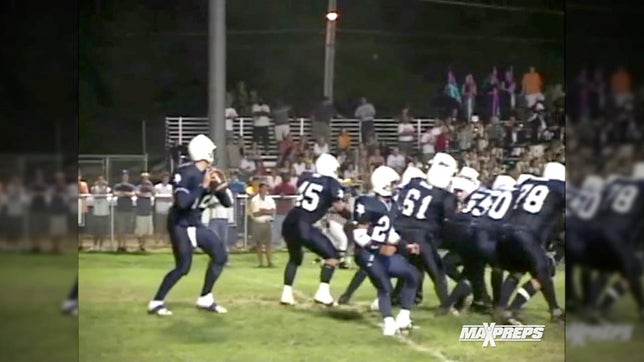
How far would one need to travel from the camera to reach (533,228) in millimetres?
5488

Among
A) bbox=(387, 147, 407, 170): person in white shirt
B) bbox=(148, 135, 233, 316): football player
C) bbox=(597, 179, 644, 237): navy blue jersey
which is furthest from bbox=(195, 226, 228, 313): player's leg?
bbox=(597, 179, 644, 237): navy blue jersey

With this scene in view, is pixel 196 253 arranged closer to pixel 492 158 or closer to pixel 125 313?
pixel 125 313

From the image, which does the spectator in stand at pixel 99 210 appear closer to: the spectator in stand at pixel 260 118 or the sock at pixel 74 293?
the sock at pixel 74 293

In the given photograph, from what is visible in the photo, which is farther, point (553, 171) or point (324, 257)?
point (553, 171)

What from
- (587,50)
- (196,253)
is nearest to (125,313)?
(196,253)

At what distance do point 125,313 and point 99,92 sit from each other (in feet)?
3.51

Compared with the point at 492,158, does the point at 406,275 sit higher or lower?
lower

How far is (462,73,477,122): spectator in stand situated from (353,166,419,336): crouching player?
48 centimetres

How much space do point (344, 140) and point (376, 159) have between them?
0.19 m

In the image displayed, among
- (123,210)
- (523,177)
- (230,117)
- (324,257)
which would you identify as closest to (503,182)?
(523,177)

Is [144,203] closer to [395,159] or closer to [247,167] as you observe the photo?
[247,167]

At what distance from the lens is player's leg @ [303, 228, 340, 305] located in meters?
5.29

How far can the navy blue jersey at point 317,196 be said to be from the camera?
17.4ft

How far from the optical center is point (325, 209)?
5.32 meters
